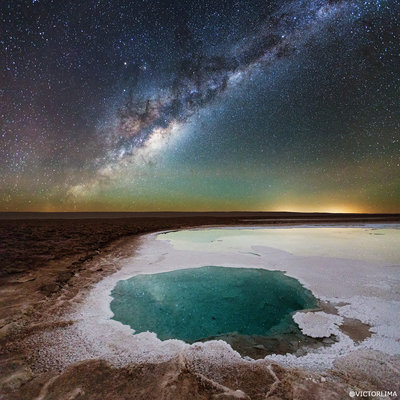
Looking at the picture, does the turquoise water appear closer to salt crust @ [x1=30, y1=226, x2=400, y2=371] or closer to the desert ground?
salt crust @ [x1=30, y1=226, x2=400, y2=371]

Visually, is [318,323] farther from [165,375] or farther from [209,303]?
[165,375]

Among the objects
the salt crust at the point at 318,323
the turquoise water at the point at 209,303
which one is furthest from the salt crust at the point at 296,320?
the turquoise water at the point at 209,303

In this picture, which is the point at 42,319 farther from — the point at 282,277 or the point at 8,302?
the point at 282,277

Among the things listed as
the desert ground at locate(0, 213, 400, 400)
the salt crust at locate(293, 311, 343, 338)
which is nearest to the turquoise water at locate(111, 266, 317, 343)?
the salt crust at locate(293, 311, 343, 338)

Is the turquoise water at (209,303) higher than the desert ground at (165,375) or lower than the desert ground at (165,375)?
lower

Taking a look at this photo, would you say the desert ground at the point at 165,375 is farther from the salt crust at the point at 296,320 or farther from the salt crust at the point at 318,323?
the salt crust at the point at 318,323

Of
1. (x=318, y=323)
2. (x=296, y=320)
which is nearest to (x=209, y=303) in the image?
(x=296, y=320)

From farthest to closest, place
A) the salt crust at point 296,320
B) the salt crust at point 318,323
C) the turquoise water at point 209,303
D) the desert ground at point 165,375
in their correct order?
the turquoise water at point 209,303 → the salt crust at point 318,323 → the salt crust at point 296,320 → the desert ground at point 165,375

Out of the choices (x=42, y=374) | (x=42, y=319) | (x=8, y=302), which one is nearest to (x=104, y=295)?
(x=42, y=319)
